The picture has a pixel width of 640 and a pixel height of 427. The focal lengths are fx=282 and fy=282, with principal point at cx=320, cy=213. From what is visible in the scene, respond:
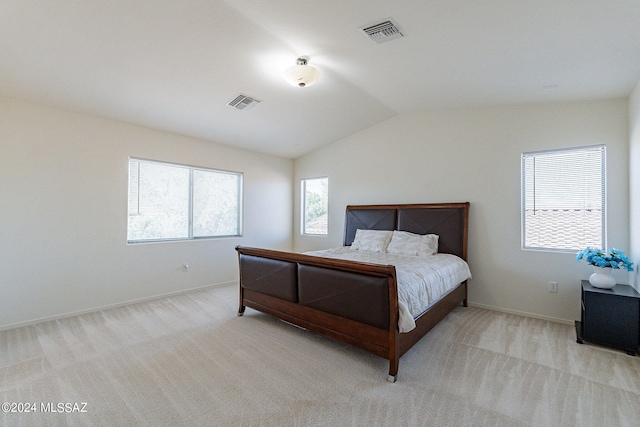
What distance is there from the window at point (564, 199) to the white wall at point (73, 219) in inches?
192

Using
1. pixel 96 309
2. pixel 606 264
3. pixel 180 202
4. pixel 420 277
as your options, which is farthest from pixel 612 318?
pixel 96 309

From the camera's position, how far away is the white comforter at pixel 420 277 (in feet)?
7.49

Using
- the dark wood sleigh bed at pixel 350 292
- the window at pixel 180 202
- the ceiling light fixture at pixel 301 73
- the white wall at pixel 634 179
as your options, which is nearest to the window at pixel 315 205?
the window at pixel 180 202

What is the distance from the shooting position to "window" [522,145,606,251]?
127 inches

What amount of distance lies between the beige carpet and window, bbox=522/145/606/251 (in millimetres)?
1048

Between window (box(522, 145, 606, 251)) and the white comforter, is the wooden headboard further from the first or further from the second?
window (box(522, 145, 606, 251))

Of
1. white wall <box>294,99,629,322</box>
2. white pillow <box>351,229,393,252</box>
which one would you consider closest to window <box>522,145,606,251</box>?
white wall <box>294,99,629,322</box>

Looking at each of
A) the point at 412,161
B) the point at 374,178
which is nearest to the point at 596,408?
the point at 412,161

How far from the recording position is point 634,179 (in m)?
2.83

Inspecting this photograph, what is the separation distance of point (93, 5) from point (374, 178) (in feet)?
13.3

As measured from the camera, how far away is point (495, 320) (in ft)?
11.2

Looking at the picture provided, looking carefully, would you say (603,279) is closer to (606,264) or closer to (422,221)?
(606,264)

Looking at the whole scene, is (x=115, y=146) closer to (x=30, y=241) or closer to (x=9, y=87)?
(x=9, y=87)

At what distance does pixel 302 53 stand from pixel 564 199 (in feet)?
11.5
